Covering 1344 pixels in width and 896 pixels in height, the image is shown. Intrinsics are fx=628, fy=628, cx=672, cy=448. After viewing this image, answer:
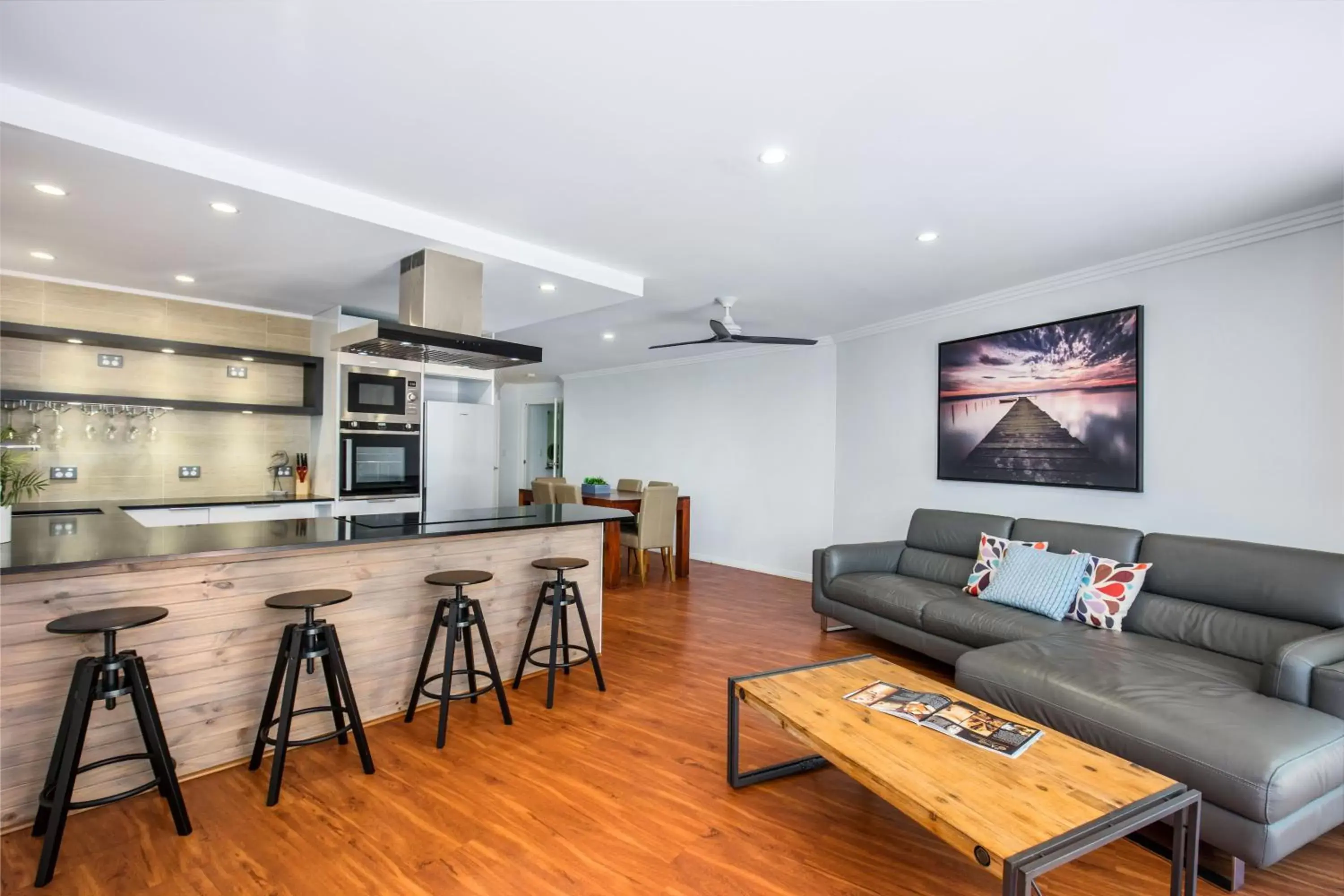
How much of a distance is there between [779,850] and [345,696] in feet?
5.68

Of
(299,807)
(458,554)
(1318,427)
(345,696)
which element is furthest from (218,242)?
(1318,427)

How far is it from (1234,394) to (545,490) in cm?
563

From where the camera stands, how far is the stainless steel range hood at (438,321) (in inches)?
129

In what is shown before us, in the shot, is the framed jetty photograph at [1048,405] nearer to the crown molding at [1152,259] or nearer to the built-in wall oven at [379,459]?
the crown molding at [1152,259]

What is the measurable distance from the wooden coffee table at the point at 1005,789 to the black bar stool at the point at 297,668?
163 centimetres

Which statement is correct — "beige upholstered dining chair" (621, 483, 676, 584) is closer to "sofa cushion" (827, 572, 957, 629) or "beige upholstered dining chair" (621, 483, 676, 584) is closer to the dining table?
the dining table

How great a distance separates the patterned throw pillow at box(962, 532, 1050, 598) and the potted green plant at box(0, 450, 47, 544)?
569 centimetres

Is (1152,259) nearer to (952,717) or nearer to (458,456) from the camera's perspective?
(952,717)

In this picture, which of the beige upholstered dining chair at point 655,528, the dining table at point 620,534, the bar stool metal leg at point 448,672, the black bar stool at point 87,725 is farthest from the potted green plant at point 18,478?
the beige upholstered dining chair at point 655,528

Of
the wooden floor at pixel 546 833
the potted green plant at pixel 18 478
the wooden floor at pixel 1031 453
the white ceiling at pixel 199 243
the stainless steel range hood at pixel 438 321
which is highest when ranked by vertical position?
the white ceiling at pixel 199 243

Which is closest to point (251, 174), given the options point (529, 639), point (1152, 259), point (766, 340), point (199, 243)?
point (199, 243)

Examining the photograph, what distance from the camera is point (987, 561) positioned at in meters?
3.96

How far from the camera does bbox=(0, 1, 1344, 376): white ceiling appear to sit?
1727 mm

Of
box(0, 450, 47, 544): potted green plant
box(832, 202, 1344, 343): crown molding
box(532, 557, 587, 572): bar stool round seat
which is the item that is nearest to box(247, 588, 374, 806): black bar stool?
box(532, 557, 587, 572): bar stool round seat
